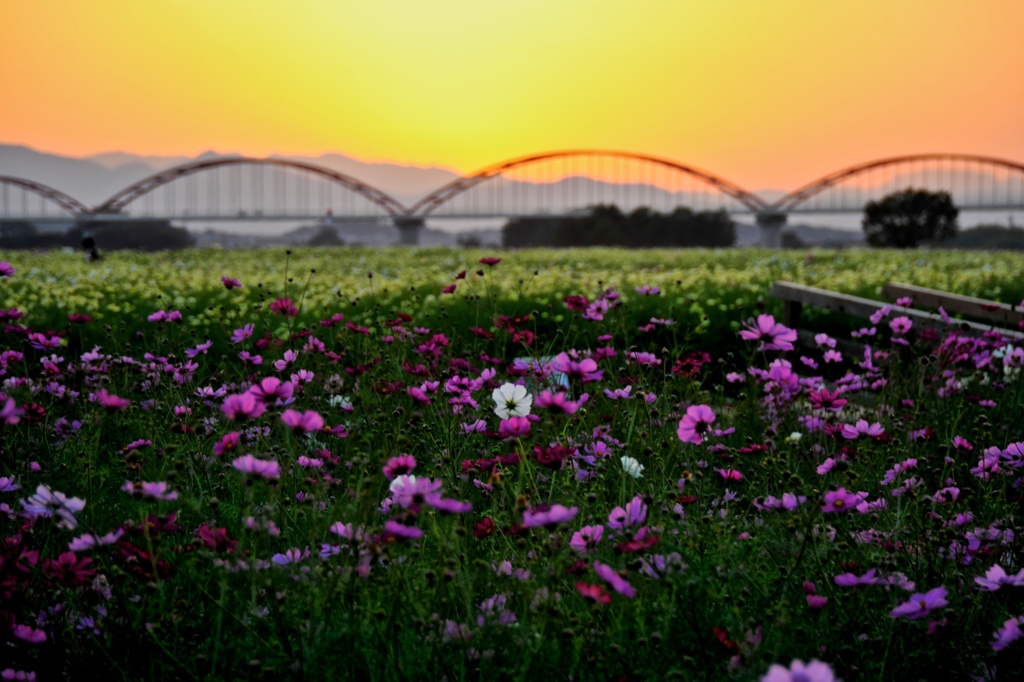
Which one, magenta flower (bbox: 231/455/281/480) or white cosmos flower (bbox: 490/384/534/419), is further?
white cosmos flower (bbox: 490/384/534/419)

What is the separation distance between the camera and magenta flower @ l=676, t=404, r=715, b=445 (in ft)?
7.41

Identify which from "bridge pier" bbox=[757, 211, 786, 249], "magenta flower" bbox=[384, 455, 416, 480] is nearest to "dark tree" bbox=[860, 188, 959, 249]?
"bridge pier" bbox=[757, 211, 786, 249]

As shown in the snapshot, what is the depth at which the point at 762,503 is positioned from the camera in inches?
121

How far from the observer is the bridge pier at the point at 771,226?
69625mm

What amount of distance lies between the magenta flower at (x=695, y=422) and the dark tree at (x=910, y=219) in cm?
4557

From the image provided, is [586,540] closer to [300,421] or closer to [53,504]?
[300,421]

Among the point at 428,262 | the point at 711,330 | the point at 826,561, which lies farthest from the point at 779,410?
the point at 428,262

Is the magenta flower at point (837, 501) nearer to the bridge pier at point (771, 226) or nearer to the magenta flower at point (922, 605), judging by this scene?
the magenta flower at point (922, 605)

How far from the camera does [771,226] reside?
71.0m

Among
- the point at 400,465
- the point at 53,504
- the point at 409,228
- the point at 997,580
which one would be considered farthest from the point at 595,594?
the point at 409,228

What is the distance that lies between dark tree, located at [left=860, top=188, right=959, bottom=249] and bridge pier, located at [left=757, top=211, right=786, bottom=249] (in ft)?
80.1

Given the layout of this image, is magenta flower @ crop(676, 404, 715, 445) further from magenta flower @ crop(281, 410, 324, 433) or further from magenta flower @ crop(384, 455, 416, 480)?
magenta flower @ crop(281, 410, 324, 433)

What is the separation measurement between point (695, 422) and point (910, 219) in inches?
1840

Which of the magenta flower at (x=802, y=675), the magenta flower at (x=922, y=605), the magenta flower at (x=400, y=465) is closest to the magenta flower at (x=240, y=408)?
the magenta flower at (x=400, y=465)
